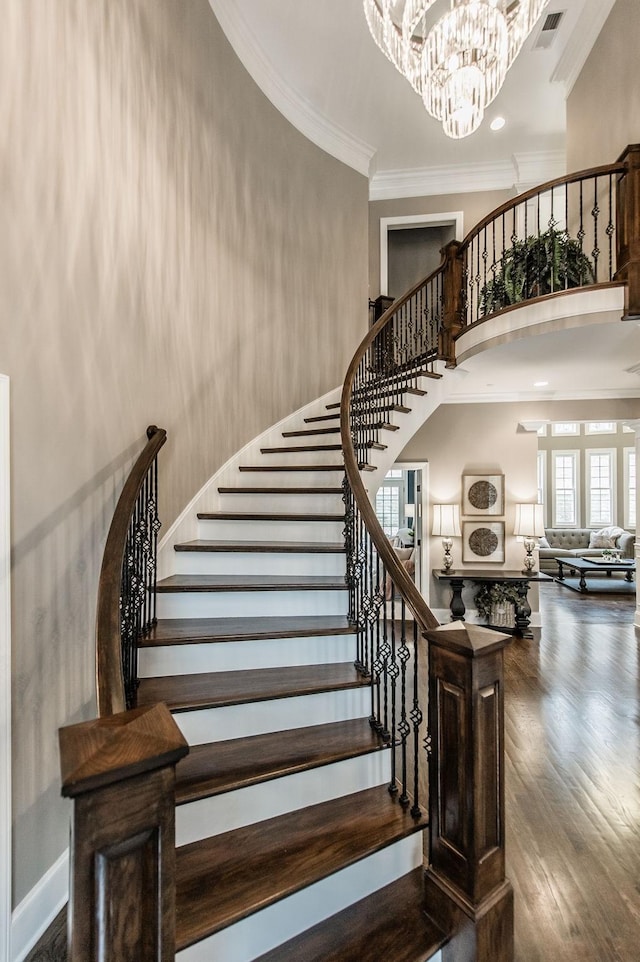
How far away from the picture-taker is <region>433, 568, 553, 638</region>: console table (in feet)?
20.0

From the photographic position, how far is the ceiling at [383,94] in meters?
4.43

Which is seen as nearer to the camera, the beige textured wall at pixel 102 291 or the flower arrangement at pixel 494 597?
the beige textured wall at pixel 102 291

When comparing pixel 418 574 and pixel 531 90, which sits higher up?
pixel 531 90

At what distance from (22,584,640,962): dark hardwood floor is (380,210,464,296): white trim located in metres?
5.35

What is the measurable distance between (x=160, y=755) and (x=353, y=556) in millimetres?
1940

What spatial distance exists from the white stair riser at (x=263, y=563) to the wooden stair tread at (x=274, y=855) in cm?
133

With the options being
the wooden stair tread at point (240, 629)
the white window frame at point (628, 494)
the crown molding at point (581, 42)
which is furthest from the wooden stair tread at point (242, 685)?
the white window frame at point (628, 494)

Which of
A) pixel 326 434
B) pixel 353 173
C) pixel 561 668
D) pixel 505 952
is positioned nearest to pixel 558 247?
pixel 326 434

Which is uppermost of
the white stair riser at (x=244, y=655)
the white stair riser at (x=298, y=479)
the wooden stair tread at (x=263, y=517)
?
the white stair riser at (x=298, y=479)

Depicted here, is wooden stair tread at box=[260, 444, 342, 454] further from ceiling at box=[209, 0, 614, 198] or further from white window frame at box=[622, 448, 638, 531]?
white window frame at box=[622, 448, 638, 531]

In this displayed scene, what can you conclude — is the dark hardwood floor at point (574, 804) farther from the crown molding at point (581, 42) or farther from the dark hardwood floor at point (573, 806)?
the crown molding at point (581, 42)

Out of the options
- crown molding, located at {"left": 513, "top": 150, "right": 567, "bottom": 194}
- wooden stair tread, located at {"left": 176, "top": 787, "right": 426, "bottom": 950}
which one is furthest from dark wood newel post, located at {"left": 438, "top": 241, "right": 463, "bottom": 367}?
wooden stair tread, located at {"left": 176, "top": 787, "right": 426, "bottom": 950}

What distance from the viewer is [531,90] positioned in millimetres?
5453

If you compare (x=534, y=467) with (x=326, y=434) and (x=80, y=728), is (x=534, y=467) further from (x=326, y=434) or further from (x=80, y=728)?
(x=80, y=728)
